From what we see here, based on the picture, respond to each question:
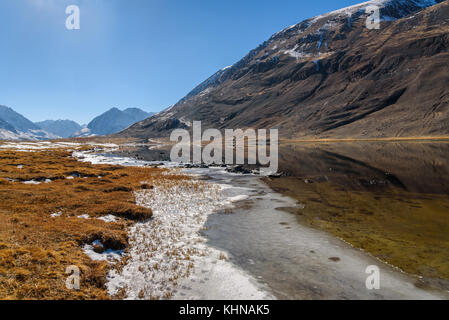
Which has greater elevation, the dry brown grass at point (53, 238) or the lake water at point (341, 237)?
the dry brown grass at point (53, 238)

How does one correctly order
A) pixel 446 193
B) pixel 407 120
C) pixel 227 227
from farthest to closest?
pixel 407 120 → pixel 446 193 → pixel 227 227

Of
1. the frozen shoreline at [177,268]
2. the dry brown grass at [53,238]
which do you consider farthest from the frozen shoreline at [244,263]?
the dry brown grass at [53,238]

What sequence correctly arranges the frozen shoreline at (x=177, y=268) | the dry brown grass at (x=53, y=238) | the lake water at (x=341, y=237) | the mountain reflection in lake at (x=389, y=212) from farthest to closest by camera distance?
the mountain reflection in lake at (x=389, y=212)
the lake water at (x=341, y=237)
the frozen shoreline at (x=177, y=268)
the dry brown grass at (x=53, y=238)

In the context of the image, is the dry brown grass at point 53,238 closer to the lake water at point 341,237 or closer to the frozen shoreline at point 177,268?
the frozen shoreline at point 177,268

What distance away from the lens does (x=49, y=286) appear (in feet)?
29.8

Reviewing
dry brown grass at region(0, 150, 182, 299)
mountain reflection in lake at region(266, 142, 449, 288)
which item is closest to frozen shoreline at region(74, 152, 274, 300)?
dry brown grass at region(0, 150, 182, 299)

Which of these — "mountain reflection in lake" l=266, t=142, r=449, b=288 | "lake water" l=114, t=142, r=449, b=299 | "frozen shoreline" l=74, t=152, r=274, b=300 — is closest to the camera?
"frozen shoreline" l=74, t=152, r=274, b=300

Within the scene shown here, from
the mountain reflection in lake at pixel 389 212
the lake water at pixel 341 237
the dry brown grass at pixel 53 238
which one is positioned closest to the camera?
the dry brown grass at pixel 53 238

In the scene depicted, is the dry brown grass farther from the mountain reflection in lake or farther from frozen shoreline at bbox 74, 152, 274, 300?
the mountain reflection in lake

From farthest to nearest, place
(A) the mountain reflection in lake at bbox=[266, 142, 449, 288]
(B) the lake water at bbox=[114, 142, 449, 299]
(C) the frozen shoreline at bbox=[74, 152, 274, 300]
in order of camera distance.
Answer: (A) the mountain reflection in lake at bbox=[266, 142, 449, 288] → (B) the lake water at bbox=[114, 142, 449, 299] → (C) the frozen shoreline at bbox=[74, 152, 274, 300]
